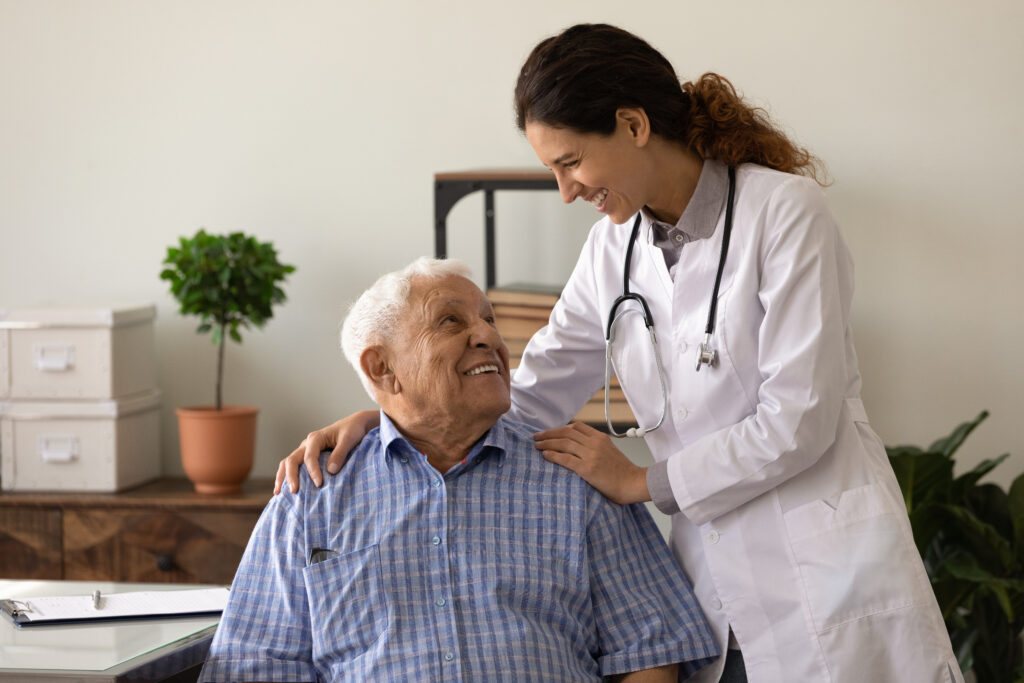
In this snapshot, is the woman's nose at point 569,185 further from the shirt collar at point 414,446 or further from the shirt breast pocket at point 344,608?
the shirt breast pocket at point 344,608

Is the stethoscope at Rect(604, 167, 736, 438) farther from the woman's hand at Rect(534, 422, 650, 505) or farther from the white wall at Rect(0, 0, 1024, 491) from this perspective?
the white wall at Rect(0, 0, 1024, 491)

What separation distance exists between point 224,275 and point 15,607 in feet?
4.14

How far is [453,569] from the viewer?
156 centimetres

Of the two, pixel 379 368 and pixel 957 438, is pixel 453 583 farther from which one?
pixel 957 438

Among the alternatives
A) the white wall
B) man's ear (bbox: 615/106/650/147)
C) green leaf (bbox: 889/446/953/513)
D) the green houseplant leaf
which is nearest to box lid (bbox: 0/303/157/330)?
the green houseplant leaf

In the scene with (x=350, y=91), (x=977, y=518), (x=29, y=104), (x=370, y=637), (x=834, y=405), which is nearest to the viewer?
(x=834, y=405)

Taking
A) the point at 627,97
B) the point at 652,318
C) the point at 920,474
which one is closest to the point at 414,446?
the point at 652,318

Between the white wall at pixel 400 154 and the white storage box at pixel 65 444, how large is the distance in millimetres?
301

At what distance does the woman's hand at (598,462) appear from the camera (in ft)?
5.24

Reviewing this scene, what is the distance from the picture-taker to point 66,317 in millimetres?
2820

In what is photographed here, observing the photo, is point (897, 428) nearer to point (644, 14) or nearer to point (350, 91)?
point (644, 14)

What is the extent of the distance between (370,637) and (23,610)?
1.69 ft

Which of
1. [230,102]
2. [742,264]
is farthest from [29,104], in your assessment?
[742,264]

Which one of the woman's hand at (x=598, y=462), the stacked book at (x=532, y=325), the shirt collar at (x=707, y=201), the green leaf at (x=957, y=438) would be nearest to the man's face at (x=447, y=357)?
the woman's hand at (x=598, y=462)
